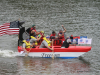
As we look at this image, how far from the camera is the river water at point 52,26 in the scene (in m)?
14.1

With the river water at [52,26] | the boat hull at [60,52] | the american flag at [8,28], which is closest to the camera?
the river water at [52,26]

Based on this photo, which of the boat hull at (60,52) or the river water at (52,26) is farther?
the boat hull at (60,52)

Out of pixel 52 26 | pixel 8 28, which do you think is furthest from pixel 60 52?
pixel 52 26

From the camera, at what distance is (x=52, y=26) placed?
90.0ft

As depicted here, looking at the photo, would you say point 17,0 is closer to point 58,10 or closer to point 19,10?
point 19,10

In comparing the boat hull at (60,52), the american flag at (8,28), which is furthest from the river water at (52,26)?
the american flag at (8,28)

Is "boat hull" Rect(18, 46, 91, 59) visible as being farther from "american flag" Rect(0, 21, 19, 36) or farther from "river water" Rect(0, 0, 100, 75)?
"american flag" Rect(0, 21, 19, 36)

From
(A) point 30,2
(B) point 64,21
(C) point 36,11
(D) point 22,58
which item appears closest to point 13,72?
(D) point 22,58

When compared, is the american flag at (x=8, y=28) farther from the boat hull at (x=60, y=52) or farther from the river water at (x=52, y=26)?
the river water at (x=52, y=26)

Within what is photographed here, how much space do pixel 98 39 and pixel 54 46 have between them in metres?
6.61

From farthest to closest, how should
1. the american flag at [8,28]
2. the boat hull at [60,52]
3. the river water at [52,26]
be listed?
the boat hull at [60,52] → the american flag at [8,28] → the river water at [52,26]

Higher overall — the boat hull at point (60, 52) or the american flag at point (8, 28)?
the american flag at point (8, 28)

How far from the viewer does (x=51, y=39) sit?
60.8ft

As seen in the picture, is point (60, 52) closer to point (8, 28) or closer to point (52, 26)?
point (8, 28)
